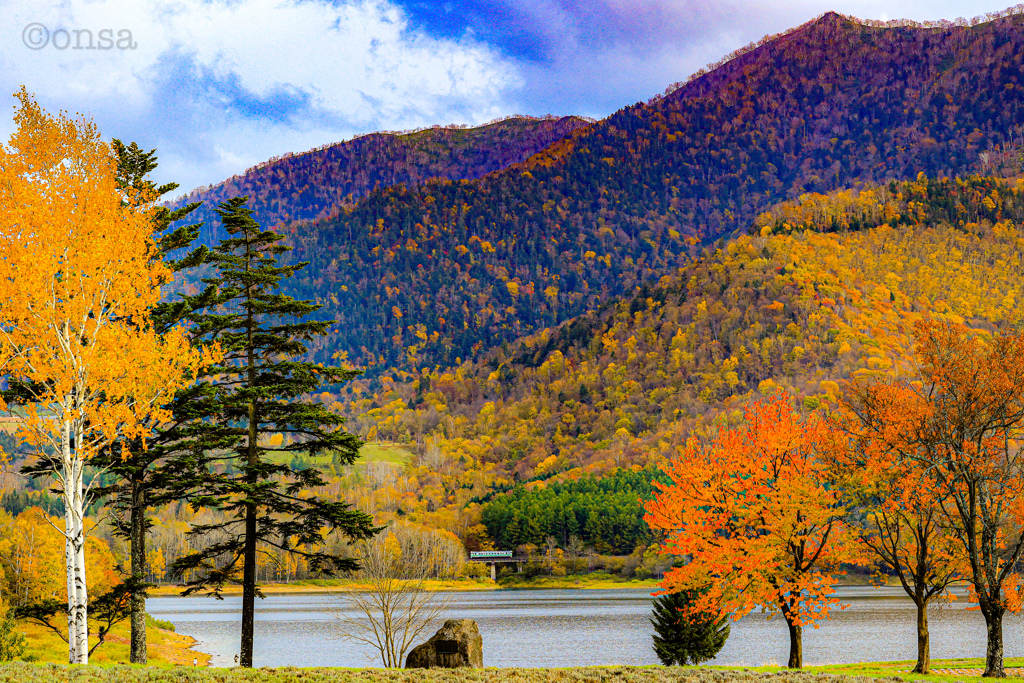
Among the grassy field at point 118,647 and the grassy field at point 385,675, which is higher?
the grassy field at point 385,675

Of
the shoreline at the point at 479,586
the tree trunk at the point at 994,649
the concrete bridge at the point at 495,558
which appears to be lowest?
the shoreline at the point at 479,586

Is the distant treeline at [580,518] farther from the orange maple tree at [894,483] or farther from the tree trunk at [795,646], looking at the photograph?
the tree trunk at [795,646]

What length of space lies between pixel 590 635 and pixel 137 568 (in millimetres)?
40908

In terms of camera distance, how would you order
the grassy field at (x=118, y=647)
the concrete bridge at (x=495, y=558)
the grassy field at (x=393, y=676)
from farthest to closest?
the concrete bridge at (x=495, y=558)
the grassy field at (x=118, y=647)
the grassy field at (x=393, y=676)

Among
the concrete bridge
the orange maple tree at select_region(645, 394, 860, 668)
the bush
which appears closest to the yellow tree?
the bush

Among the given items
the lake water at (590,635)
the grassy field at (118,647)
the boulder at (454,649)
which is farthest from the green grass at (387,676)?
the grassy field at (118,647)

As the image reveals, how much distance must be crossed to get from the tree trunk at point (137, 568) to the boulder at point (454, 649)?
1190 cm

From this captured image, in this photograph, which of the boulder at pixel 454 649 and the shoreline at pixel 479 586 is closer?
the boulder at pixel 454 649

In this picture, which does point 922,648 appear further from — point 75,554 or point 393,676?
point 75,554

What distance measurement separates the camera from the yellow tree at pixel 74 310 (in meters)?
23.3

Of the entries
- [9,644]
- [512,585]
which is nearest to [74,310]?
[9,644]

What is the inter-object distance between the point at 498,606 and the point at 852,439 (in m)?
75.7

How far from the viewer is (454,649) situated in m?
21.9

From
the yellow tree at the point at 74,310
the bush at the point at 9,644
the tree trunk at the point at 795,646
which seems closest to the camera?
the yellow tree at the point at 74,310
